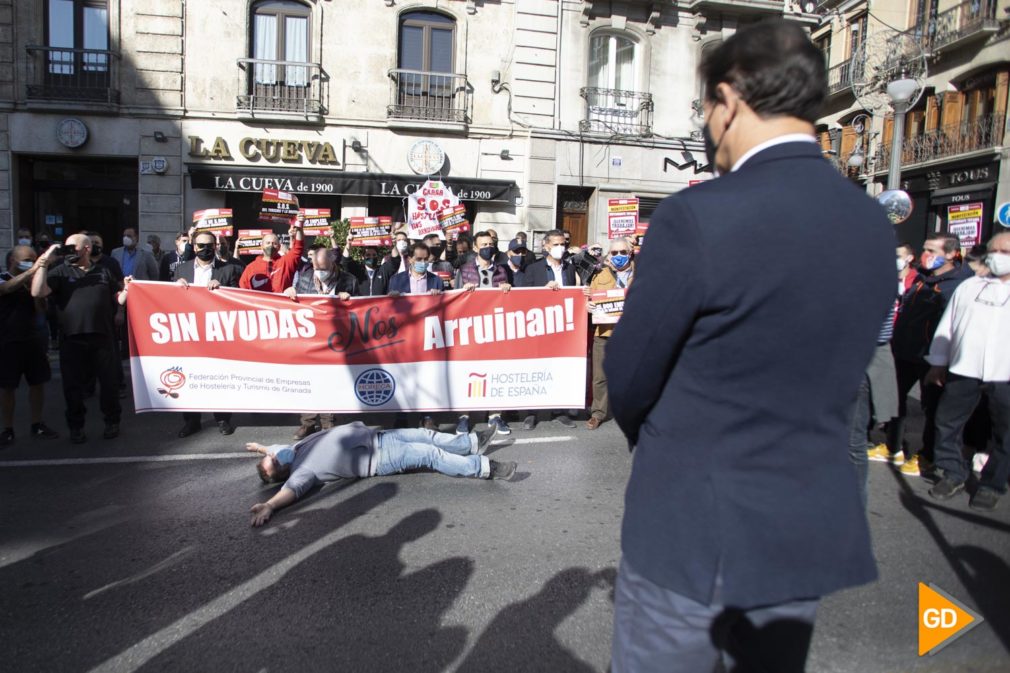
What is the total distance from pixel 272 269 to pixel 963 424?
7020 millimetres

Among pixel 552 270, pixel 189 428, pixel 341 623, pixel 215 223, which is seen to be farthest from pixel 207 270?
pixel 341 623

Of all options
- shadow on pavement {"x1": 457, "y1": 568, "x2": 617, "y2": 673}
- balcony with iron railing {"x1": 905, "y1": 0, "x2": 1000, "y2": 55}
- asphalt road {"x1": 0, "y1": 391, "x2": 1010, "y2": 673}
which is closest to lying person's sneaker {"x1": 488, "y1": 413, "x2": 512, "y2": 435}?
asphalt road {"x1": 0, "y1": 391, "x2": 1010, "y2": 673}

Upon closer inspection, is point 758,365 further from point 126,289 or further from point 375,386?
point 126,289

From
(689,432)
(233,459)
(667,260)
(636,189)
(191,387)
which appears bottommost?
(233,459)

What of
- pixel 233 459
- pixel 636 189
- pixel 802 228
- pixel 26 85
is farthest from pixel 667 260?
pixel 26 85

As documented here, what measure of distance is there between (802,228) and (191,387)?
6.77 metres

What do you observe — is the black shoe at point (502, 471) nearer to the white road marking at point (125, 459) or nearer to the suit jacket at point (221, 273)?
the white road marking at point (125, 459)

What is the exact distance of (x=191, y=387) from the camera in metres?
7.05

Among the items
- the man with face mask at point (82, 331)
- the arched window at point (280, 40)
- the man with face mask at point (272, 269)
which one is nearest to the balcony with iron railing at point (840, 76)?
the arched window at point (280, 40)

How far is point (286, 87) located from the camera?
57.1 feet

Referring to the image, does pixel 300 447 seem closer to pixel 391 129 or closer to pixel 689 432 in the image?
pixel 689 432

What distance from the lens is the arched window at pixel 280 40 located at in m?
17.3

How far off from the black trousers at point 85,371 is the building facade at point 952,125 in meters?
18.3

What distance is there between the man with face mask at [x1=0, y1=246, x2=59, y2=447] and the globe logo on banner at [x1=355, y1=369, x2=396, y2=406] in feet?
9.60
